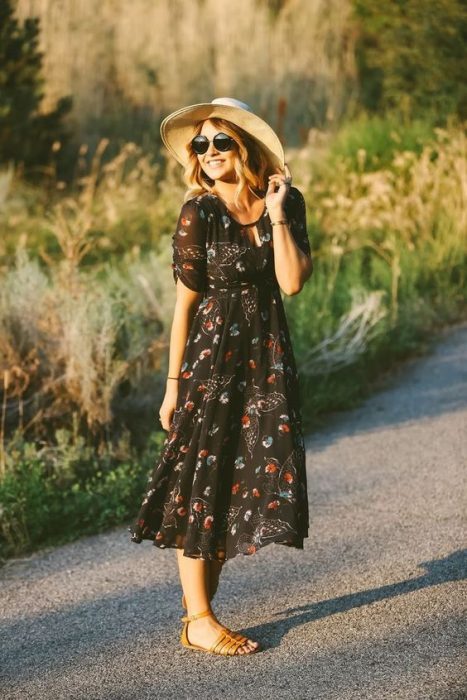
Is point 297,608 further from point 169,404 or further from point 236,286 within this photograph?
point 236,286

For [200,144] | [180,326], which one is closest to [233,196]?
[200,144]

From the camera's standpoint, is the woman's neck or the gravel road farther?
the woman's neck

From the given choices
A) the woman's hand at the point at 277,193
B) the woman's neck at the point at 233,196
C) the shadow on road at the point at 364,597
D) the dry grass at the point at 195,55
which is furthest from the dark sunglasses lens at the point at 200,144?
the dry grass at the point at 195,55

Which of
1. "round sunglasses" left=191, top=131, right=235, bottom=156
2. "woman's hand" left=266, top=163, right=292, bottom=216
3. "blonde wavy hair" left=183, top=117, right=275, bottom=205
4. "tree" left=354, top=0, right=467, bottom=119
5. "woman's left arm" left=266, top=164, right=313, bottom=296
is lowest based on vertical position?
"woman's left arm" left=266, top=164, right=313, bottom=296

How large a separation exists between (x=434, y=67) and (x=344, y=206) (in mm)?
4294

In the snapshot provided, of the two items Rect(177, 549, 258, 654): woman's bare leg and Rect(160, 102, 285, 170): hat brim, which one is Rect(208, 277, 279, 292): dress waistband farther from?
Rect(177, 549, 258, 654): woman's bare leg

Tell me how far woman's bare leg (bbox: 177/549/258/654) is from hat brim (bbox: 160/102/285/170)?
1408mm

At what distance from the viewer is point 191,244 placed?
368cm

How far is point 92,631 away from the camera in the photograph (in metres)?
4.08

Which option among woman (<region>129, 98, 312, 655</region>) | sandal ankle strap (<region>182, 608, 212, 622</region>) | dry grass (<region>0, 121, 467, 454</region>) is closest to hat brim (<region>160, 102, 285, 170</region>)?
woman (<region>129, 98, 312, 655</region>)

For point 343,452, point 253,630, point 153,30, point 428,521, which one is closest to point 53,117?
point 153,30

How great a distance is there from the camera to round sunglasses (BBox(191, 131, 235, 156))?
3732mm

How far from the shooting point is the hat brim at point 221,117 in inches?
146

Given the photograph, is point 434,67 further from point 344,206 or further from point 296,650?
point 296,650
